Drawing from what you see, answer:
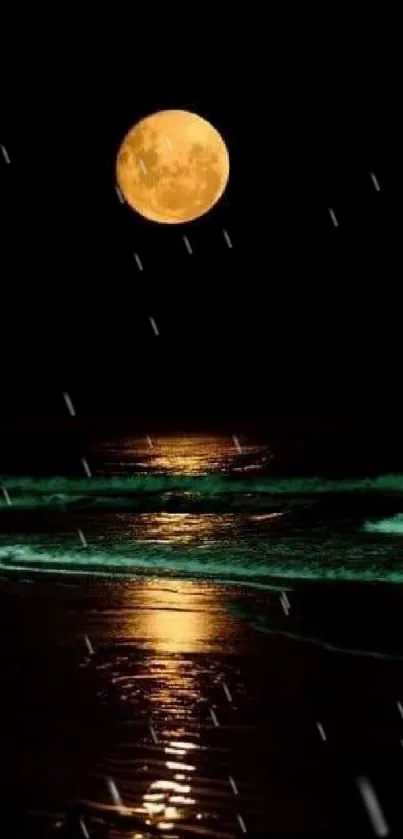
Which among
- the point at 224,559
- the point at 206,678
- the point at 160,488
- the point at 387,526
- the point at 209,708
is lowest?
the point at 209,708

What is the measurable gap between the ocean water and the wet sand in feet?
4.04

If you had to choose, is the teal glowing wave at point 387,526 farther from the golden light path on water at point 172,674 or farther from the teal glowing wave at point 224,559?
the golden light path on water at point 172,674

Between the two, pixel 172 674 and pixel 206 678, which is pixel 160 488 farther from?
pixel 206 678

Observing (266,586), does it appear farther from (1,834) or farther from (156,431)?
(156,431)

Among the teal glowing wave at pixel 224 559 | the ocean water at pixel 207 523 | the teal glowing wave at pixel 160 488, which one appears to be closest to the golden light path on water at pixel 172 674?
the teal glowing wave at pixel 224 559

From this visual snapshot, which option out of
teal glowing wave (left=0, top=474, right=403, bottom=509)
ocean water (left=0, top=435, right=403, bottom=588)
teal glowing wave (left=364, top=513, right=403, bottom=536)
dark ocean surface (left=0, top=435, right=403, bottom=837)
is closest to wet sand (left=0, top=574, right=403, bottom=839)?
dark ocean surface (left=0, top=435, right=403, bottom=837)

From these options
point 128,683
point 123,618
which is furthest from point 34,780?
Answer: point 123,618

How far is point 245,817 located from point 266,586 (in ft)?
13.0

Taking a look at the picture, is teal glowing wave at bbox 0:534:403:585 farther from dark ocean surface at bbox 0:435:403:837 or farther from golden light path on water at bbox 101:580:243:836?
golden light path on water at bbox 101:580:243:836

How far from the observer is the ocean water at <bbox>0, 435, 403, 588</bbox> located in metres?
8.65

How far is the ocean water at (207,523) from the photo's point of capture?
8648mm

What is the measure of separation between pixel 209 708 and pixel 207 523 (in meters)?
7.09

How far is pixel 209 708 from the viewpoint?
488cm

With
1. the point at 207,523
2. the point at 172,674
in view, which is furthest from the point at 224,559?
the point at 172,674
